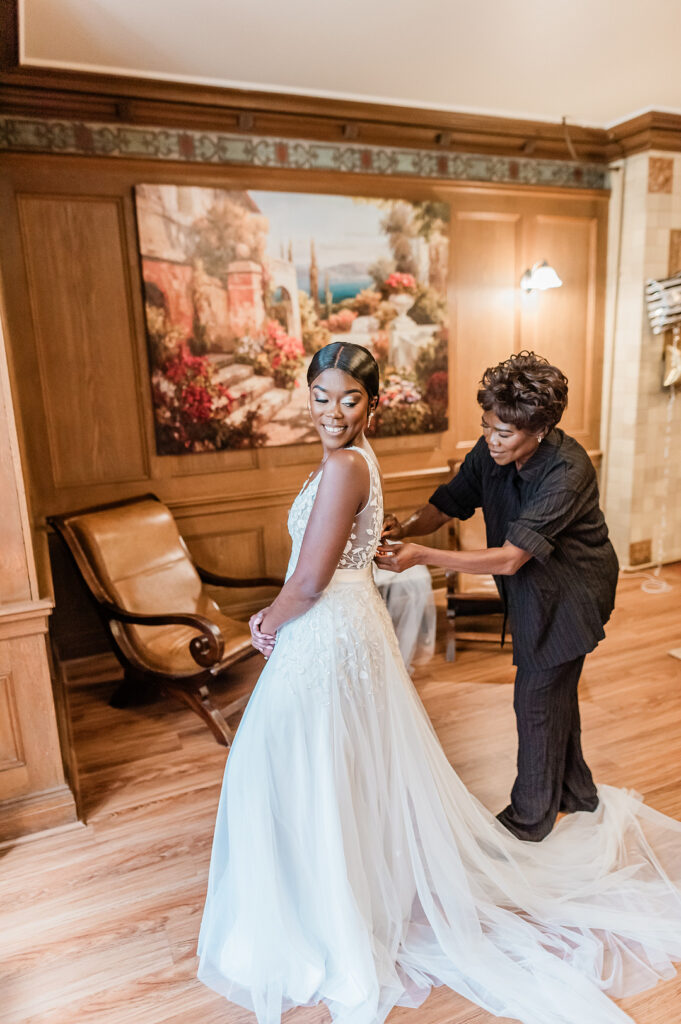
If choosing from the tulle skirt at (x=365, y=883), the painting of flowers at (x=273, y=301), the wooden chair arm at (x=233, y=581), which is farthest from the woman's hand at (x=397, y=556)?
the painting of flowers at (x=273, y=301)

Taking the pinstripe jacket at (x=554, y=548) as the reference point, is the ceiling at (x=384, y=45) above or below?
above

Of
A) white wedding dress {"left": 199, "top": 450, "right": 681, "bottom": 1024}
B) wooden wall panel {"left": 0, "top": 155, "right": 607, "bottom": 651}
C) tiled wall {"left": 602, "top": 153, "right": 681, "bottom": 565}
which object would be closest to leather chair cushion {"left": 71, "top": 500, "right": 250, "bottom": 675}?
wooden wall panel {"left": 0, "top": 155, "right": 607, "bottom": 651}

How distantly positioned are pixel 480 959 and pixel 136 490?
3.01 metres

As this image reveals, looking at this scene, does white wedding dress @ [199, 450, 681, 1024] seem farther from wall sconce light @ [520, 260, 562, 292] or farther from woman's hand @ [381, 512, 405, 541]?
wall sconce light @ [520, 260, 562, 292]

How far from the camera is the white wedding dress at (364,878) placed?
1872mm

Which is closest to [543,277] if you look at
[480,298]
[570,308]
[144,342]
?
[480,298]

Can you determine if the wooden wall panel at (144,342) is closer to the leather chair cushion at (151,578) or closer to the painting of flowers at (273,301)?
the painting of flowers at (273,301)

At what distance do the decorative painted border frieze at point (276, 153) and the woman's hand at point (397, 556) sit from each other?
9.52ft

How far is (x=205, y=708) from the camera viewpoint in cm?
324

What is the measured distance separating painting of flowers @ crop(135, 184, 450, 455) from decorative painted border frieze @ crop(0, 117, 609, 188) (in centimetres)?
19

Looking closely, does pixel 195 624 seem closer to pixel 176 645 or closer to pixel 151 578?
pixel 176 645

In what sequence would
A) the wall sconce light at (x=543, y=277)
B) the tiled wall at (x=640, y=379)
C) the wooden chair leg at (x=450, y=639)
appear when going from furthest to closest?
the tiled wall at (x=640, y=379) < the wall sconce light at (x=543, y=277) < the wooden chair leg at (x=450, y=639)

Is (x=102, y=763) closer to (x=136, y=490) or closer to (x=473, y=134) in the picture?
(x=136, y=490)

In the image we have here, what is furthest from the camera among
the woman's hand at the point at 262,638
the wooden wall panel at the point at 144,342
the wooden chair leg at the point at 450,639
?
the wooden chair leg at the point at 450,639
